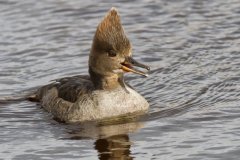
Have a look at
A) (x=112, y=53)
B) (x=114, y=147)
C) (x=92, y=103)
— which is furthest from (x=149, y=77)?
(x=114, y=147)

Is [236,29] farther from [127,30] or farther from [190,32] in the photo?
[127,30]

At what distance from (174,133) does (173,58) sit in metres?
3.62

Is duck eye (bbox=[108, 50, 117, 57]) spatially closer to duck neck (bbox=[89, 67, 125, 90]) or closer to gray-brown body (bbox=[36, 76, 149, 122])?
duck neck (bbox=[89, 67, 125, 90])

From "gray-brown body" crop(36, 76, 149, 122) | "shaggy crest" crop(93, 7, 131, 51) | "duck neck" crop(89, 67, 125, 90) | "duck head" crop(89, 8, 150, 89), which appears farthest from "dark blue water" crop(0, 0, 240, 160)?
"shaggy crest" crop(93, 7, 131, 51)

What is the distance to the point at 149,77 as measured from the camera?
1460 centimetres

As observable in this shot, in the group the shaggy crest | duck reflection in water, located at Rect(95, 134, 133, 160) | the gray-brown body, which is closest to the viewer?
→ duck reflection in water, located at Rect(95, 134, 133, 160)

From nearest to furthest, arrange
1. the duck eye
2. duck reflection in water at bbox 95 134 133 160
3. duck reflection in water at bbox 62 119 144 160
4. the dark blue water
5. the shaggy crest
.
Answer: duck reflection in water at bbox 95 134 133 160 → duck reflection in water at bbox 62 119 144 160 → the dark blue water → the shaggy crest → the duck eye

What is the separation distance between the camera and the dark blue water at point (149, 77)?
11.4 m

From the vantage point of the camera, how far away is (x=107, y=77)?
12875 millimetres

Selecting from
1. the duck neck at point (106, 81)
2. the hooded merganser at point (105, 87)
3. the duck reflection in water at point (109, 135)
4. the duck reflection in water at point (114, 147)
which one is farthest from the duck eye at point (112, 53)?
the duck reflection in water at point (114, 147)

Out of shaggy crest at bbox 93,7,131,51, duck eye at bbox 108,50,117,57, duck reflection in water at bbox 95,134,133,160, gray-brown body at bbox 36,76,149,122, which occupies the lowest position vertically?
duck reflection in water at bbox 95,134,133,160

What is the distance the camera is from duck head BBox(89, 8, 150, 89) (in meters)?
12.4

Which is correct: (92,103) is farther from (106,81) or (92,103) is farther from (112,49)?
(112,49)

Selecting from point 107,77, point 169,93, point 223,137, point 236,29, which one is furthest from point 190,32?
point 223,137
